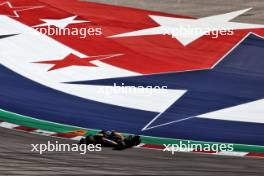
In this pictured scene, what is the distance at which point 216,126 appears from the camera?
14555 millimetres

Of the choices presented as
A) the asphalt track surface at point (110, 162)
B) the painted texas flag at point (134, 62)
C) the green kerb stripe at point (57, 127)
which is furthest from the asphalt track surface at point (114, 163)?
the painted texas flag at point (134, 62)

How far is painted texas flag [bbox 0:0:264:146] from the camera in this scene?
15.0 meters

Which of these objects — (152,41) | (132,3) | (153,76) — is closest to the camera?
(153,76)

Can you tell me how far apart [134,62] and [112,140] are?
485 centimetres

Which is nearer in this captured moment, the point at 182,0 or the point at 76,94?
the point at 76,94

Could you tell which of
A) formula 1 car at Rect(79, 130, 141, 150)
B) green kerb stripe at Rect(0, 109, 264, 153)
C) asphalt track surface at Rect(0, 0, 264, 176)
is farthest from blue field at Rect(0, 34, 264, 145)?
asphalt track surface at Rect(0, 0, 264, 176)

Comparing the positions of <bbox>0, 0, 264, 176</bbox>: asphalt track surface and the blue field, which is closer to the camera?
<bbox>0, 0, 264, 176</bbox>: asphalt track surface

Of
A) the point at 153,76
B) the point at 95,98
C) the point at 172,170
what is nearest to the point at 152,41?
the point at 153,76

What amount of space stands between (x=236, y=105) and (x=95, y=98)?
3877mm

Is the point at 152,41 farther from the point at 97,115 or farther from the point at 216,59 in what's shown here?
the point at 97,115

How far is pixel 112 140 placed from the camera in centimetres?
1313

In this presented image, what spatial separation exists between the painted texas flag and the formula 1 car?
99 centimetres

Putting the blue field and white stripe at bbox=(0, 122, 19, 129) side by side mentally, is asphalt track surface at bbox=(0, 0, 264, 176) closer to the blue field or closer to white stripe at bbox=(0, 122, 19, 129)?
white stripe at bbox=(0, 122, 19, 129)

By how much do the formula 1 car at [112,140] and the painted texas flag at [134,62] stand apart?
99cm
